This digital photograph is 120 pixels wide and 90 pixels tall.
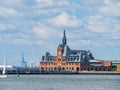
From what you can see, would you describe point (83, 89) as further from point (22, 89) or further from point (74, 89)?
point (22, 89)

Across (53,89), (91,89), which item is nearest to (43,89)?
(53,89)

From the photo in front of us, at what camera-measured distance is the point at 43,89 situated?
10706 centimetres

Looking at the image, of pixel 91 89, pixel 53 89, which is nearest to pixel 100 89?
pixel 91 89

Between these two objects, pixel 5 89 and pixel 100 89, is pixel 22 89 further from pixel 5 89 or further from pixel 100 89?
pixel 100 89

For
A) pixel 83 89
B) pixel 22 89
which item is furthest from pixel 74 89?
pixel 22 89

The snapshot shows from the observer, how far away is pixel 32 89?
108 m

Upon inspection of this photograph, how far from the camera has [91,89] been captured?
108m

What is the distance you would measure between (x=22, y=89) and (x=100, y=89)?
14780 millimetres

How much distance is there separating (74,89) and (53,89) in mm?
4009

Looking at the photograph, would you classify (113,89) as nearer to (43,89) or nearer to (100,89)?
(100,89)

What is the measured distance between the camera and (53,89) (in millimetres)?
108250

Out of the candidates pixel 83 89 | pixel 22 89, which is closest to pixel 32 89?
pixel 22 89

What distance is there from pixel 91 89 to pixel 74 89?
10.8ft

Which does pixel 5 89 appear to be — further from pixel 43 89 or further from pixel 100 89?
pixel 100 89
